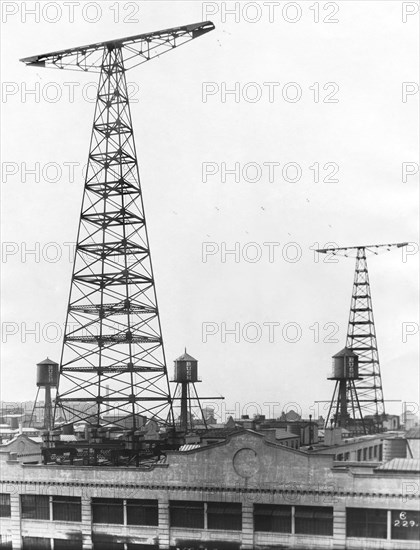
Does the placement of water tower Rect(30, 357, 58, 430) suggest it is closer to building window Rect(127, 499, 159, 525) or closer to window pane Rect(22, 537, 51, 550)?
window pane Rect(22, 537, 51, 550)

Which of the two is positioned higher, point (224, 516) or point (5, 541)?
point (224, 516)

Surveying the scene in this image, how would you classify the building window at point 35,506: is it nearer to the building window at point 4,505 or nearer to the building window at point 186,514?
the building window at point 4,505

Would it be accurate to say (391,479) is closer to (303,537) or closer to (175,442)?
(303,537)

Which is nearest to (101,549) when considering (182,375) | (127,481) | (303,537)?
(127,481)

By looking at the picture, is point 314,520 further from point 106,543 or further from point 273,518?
point 106,543

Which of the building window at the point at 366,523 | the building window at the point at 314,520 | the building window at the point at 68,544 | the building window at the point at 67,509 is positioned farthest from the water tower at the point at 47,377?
the building window at the point at 366,523

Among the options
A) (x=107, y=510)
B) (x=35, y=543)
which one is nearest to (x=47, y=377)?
(x=35, y=543)
